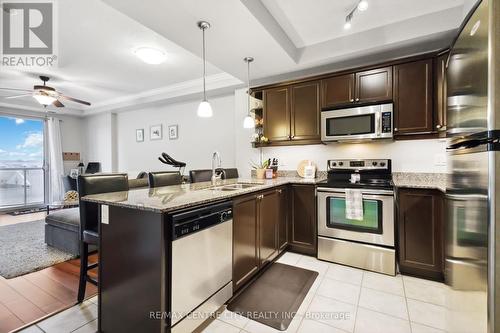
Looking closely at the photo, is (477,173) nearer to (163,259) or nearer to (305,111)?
(163,259)

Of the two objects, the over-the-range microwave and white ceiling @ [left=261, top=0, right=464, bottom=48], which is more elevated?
white ceiling @ [left=261, top=0, right=464, bottom=48]

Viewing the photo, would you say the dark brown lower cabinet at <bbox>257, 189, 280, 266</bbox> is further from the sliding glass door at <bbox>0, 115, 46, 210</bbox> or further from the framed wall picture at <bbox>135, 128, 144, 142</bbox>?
the sliding glass door at <bbox>0, 115, 46, 210</bbox>

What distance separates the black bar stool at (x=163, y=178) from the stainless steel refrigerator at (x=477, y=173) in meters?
2.52

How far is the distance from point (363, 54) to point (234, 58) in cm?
166

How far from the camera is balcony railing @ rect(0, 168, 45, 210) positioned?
5734 millimetres

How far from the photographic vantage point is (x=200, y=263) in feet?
4.99

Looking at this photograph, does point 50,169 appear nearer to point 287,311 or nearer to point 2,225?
point 2,225

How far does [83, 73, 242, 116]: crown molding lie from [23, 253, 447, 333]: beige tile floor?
135 inches

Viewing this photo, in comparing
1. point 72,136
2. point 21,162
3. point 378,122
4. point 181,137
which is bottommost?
point 21,162

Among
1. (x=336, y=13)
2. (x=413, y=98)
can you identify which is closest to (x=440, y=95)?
(x=413, y=98)

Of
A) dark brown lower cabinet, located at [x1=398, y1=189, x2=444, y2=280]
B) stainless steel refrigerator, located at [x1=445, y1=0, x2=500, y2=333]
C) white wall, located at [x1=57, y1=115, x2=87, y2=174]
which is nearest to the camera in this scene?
stainless steel refrigerator, located at [x1=445, y1=0, x2=500, y2=333]

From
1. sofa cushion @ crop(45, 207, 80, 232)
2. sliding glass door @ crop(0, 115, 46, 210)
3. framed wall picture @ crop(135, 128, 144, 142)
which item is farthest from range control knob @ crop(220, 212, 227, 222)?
sliding glass door @ crop(0, 115, 46, 210)

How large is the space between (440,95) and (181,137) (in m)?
4.65

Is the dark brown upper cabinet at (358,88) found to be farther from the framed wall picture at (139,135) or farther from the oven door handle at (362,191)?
the framed wall picture at (139,135)
